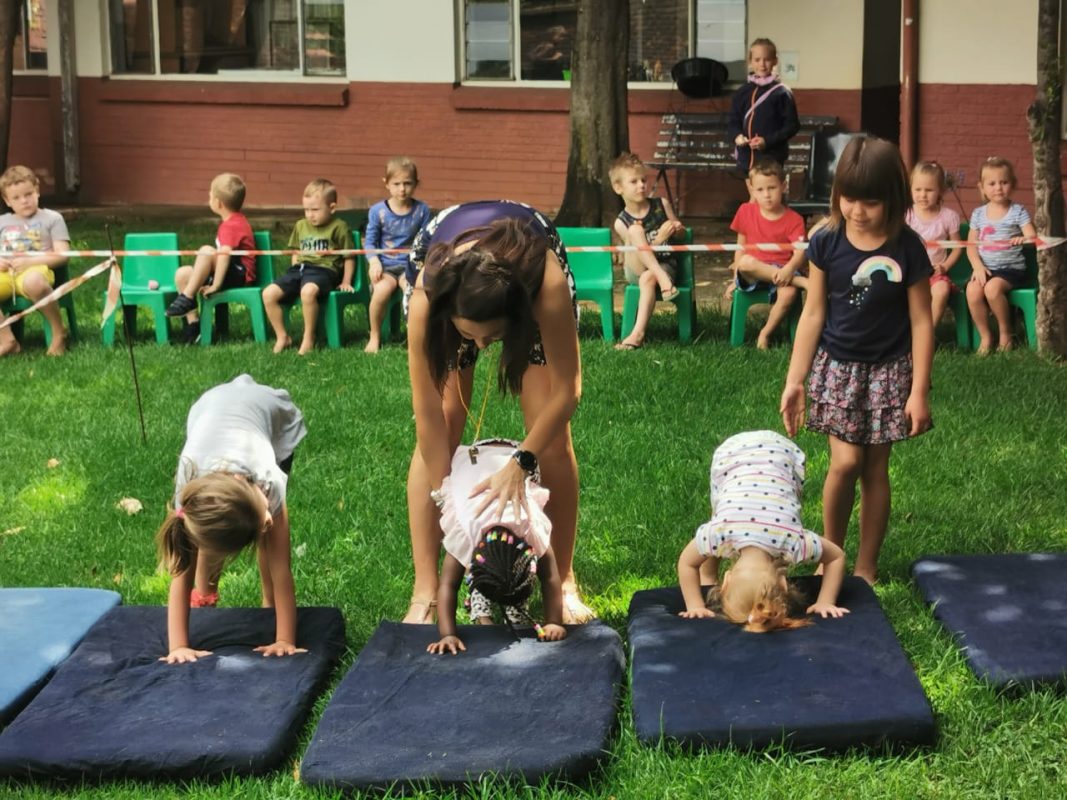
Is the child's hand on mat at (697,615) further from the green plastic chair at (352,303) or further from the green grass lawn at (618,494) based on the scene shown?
the green plastic chair at (352,303)

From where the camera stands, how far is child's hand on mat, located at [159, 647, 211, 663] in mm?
4762

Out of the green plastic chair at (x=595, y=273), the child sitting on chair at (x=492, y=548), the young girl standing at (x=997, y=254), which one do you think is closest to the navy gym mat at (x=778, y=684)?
the child sitting on chair at (x=492, y=548)

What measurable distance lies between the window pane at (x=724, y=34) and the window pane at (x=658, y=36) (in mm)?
164

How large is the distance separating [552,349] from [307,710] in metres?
1.30

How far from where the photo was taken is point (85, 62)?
1706 cm

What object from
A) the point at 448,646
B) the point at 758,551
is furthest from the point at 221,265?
the point at 758,551

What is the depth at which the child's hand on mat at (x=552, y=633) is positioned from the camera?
4824 mm

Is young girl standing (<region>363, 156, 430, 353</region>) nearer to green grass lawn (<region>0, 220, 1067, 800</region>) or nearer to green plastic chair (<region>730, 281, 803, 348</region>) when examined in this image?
green grass lawn (<region>0, 220, 1067, 800</region>)

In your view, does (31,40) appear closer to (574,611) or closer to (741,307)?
(741,307)

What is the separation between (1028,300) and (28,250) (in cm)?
623

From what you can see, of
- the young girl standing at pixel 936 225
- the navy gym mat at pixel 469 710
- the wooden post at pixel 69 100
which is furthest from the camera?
the wooden post at pixel 69 100

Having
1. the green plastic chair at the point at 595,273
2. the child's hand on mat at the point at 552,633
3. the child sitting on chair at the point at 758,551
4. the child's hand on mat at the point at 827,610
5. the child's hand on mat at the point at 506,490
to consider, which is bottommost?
the child's hand on mat at the point at 552,633

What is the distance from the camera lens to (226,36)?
16812 millimetres

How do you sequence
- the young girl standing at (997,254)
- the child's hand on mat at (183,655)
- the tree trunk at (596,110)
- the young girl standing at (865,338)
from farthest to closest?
the tree trunk at (596,110) < the young girl standing at (997,254) < the young girl standing at (865,338) < the child's hand on mat at (183,655)
